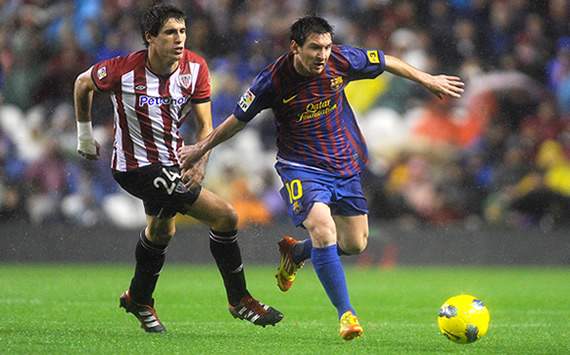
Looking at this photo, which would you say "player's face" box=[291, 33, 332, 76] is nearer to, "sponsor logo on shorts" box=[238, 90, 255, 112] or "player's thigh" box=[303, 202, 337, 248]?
"sponsor logo on shorts" box=[238, 90, 255, 112]

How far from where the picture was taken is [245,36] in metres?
15.8

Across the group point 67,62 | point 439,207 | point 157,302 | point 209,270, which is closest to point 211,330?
point 157,302

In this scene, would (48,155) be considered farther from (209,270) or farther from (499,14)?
(499,14)

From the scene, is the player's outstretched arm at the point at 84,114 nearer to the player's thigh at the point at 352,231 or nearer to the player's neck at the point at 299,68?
the player's neck at the point at 299,68

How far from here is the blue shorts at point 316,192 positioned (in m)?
7.04

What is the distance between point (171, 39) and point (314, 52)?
934mm

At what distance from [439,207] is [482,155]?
93 centimetres

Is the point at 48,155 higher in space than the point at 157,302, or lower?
higher

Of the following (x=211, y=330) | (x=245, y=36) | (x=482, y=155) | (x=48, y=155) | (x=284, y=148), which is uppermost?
(x=245, y=36)

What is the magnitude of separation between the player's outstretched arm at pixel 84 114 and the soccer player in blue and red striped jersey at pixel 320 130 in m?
0.70

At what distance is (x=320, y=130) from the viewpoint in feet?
24.4

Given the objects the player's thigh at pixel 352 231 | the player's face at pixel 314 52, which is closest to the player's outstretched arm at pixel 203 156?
the player's face at pixel 314 52

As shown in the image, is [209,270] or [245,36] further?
[245,36]

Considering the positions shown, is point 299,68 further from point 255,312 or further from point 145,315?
point 145,315
